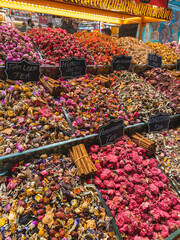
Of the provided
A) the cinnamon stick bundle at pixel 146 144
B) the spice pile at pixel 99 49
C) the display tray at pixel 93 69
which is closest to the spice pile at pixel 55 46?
the display tray at pixel 93 69

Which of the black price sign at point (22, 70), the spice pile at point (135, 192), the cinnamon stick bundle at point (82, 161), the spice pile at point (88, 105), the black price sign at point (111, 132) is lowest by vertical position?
the spice pile at point (135, 192)

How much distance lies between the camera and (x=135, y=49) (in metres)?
3.23

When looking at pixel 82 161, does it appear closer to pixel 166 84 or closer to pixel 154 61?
pixel 166 84

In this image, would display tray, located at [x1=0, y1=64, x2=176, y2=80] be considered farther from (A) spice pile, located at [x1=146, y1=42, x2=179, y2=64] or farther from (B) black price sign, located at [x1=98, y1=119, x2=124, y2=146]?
(B) black price sign, located at [x1=98, y1=119, x2=124, y2=146]

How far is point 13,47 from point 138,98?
1684 mm

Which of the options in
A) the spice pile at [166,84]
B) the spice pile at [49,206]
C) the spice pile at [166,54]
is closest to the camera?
the spice pile at [49,206]

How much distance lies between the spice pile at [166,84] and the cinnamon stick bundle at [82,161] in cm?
159

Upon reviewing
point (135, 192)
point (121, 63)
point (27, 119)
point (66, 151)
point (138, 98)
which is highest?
point (121, 63)

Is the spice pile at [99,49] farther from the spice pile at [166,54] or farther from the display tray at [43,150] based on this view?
the display tray at [43,150]

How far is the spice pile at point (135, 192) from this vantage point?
1.16 meters

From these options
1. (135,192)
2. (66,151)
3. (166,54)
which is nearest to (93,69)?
(66,151)

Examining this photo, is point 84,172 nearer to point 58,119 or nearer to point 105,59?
Answer: point 58,119

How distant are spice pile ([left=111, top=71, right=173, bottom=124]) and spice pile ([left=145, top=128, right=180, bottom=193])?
0.29 metres

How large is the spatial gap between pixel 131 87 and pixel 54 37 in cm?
135
